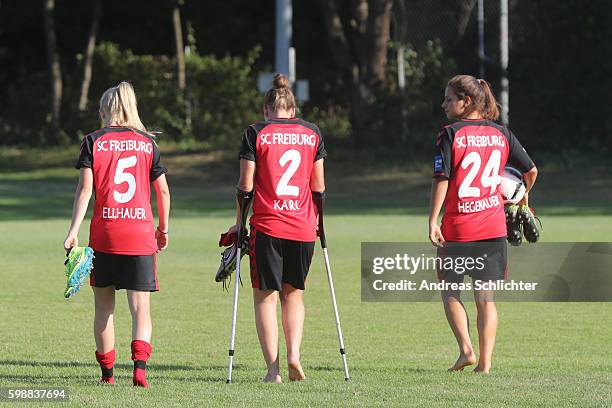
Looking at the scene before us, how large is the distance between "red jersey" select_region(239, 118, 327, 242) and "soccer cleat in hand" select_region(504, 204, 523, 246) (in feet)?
4.82

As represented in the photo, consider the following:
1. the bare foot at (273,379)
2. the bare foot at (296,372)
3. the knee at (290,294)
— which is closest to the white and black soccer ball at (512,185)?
the knee at (290,294)

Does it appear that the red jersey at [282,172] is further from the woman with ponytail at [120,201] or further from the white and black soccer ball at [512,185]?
the white and black soccer ball at [512,185]

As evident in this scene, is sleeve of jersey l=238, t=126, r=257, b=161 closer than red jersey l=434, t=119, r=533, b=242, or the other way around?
sleeve of jersey l=238, t=126, r=257, b=161

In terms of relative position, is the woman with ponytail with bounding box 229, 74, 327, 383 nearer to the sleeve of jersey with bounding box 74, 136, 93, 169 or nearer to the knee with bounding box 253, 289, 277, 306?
the knee with bounding box 253, 289, 277, 306

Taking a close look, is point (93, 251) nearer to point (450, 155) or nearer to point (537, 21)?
point (450, 155)

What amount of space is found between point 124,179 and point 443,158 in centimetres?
196

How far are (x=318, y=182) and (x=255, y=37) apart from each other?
38783mm

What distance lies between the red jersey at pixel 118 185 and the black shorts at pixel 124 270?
0.05 meters

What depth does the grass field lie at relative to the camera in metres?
8.07

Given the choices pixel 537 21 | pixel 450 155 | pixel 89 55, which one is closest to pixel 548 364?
pixel 450 155

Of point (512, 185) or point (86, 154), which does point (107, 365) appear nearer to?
point (86, 154)

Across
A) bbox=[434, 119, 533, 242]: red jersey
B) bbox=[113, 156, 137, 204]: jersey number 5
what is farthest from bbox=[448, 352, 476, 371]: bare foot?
bbox=[113, 156, 137, 204]: jersey number 5

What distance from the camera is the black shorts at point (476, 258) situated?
8.95 metres

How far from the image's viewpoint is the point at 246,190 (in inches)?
339
